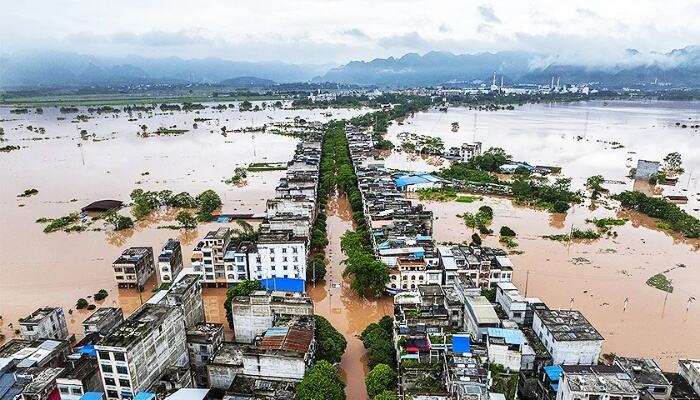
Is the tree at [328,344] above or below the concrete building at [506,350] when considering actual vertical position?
below

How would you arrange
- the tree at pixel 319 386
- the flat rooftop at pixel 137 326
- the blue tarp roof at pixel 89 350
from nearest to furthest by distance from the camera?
1. the tree at pixel 319 386
2. the flat rooftop at pixel 137 326
3. the blue tarp roof at pixel 89 350

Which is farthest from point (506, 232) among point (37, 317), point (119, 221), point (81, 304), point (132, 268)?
point (119, 221)

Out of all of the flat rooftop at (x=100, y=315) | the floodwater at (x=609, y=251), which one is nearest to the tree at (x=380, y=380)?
the floodwater at (x=609, y=251)

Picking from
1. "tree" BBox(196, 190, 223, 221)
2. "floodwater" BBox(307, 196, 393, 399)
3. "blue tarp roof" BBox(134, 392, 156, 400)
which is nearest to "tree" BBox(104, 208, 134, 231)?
"tree" BBox(196, 190, 223, 221)

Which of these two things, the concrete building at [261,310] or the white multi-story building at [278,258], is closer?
the concrete building at [261,310]

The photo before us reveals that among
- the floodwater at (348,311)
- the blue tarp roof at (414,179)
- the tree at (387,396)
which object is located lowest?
the floodwater at (348,311)

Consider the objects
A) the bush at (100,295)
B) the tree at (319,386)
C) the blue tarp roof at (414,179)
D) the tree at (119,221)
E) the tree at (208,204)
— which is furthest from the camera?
the blue tarp roof at (414,179)

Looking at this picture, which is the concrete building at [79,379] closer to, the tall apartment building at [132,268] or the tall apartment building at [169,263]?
the tall apartment building at [169,263]
